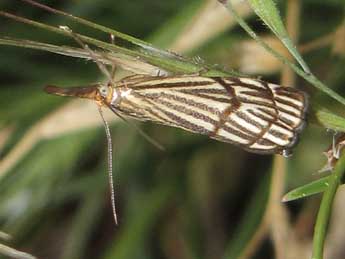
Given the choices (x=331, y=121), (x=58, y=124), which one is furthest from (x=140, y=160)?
(x=331, y=121)

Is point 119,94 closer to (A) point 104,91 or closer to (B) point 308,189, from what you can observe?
(A) point 104,91

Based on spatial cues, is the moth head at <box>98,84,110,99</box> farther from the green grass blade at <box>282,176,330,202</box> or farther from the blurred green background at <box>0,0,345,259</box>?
the blurred green background at <box>0,0,345,259</box>

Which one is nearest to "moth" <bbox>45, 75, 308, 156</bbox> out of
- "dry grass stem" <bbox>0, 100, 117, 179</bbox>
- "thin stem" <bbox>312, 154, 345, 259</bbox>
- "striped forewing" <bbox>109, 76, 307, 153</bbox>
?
"striped forewing" <bbox>109, 76, 307, 153</bbox>

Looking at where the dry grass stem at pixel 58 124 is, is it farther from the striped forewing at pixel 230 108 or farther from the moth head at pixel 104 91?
the striped forewing at pixel 230 108

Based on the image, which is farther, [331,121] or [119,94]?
[119,94]

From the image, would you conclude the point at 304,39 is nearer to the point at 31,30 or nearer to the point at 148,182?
the point at 148,182

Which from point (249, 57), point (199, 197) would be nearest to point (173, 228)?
point (199, 197)
